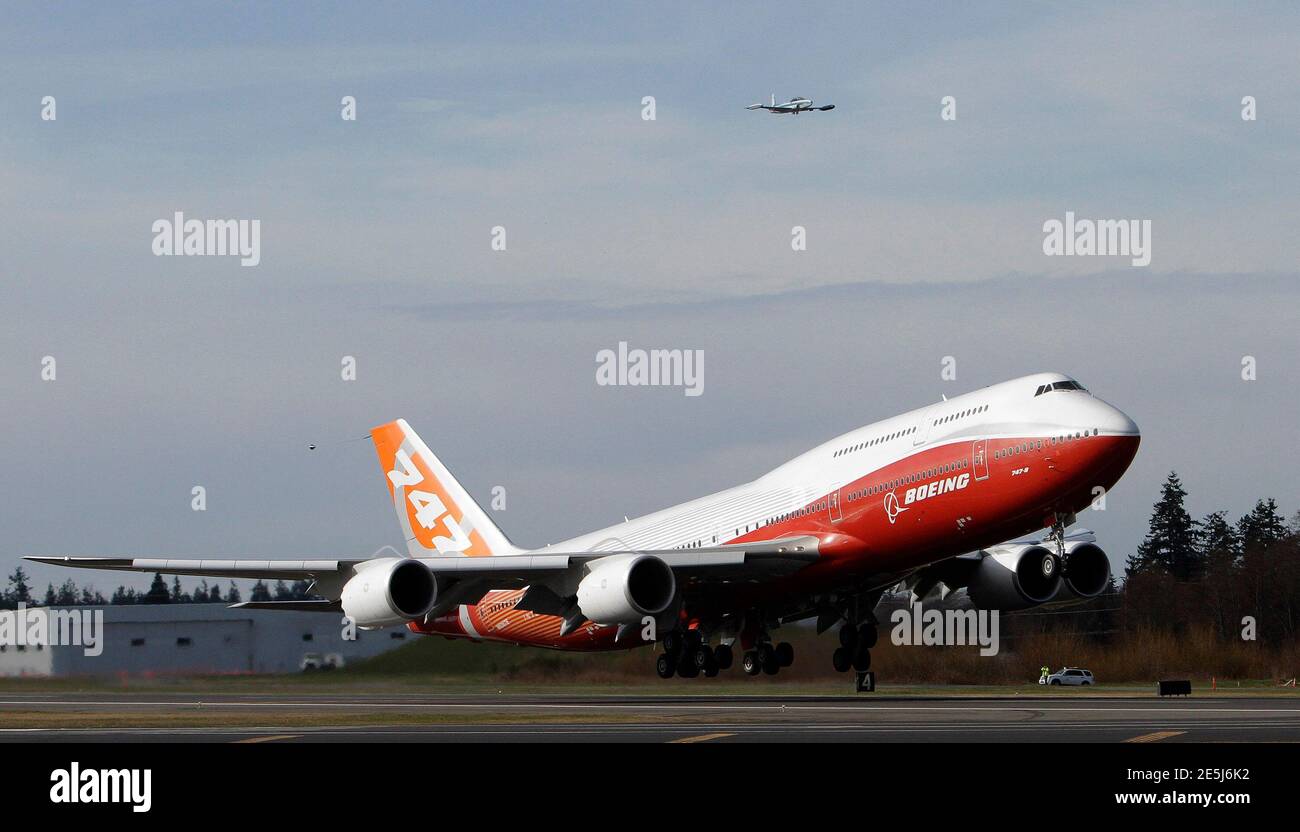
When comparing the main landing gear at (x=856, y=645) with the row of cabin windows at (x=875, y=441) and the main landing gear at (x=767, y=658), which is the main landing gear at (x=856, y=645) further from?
the row of cabin windows at (x=875, y=441)

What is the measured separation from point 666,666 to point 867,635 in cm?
560

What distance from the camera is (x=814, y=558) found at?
40.7 meters

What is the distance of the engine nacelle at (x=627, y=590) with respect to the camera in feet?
132

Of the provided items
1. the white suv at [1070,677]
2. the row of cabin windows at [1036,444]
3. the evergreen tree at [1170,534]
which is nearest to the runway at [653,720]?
the row of cabin windows at [1036,444]

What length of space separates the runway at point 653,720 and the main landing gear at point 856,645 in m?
2.48

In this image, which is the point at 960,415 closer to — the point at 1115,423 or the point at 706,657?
the point at 1115,423

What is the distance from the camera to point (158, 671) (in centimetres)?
4825

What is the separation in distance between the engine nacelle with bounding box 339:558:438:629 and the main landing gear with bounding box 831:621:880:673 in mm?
11275

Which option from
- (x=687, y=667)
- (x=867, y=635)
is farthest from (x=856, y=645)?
(x=687, y=667)

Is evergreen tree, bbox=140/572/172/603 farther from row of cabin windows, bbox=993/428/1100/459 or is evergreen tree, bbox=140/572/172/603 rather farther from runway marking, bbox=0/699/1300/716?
row of cabin windows, bbox=993/428/1100/459

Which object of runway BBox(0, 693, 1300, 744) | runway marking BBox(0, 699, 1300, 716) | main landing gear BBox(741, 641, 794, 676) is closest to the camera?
runway BBox(0, 693, 1300, 744)

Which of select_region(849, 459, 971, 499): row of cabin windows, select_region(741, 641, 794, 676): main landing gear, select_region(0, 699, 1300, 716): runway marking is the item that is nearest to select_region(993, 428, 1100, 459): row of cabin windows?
select_region(849, 459, 971, 499): row of cabin windows

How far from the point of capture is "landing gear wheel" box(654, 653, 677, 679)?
4606 centimetres
